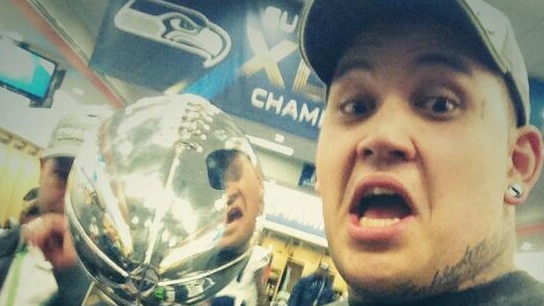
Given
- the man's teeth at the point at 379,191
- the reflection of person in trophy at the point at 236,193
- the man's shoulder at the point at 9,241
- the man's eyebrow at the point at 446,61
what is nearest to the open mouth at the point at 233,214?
the reflection of person in trophy at the point at 236,193

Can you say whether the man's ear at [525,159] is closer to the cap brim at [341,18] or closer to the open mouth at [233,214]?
the cap brim at [341,18]

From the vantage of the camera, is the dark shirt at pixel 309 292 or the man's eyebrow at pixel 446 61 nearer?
the man's eyebrow at pixel 446 61

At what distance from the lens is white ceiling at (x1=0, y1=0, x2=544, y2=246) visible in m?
0.82

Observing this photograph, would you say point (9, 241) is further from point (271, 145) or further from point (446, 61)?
point (446, 61)

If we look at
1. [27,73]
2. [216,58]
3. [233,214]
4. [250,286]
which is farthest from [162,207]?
[27,73]

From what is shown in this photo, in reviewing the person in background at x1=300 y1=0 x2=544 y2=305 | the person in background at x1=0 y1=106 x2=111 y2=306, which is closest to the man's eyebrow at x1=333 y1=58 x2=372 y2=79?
the person in background at x1=300 y1=0 x2=544 y2=305

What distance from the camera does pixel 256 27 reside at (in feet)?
3.20

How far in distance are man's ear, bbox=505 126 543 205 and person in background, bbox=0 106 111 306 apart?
2.10 feet

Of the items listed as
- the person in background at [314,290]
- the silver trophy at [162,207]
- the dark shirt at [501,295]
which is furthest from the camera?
the person in background at [314,290]

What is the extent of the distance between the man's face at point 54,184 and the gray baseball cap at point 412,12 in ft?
1.58

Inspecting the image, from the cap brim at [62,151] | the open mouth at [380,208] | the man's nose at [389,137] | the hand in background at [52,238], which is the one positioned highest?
the man's nose at [389,137]

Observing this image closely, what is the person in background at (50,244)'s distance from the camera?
865 mm

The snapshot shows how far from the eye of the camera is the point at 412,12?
25.1 inches

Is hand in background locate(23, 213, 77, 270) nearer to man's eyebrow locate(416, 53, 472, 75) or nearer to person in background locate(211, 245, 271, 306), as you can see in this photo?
person in background locate(211, 245, 271, 306)
